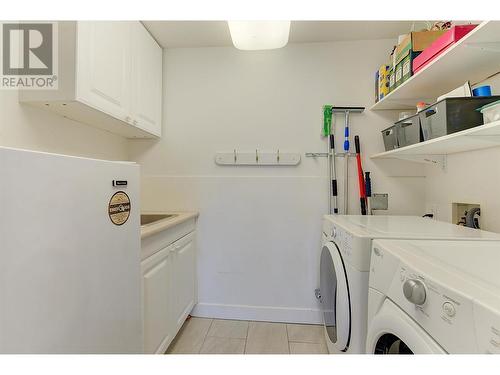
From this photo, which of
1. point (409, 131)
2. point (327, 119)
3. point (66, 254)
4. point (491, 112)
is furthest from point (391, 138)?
point (66, 254)

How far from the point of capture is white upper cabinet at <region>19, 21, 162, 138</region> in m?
1.18

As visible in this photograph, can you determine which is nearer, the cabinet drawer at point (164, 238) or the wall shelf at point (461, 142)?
the wall shelf at point (461, 142)

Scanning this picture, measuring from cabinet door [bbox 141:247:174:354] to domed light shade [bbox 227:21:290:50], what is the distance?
1.41m

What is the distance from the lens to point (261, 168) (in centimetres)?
208

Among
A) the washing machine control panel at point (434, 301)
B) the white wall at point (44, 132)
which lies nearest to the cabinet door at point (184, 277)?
the white wall at point (44, 132)

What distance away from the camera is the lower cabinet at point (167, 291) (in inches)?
51.1

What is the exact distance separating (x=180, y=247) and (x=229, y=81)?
1.43 metres

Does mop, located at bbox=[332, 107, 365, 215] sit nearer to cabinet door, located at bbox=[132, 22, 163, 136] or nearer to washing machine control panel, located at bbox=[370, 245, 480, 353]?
washing machine control panel, located at bbox=[370, 245, 480, 353]

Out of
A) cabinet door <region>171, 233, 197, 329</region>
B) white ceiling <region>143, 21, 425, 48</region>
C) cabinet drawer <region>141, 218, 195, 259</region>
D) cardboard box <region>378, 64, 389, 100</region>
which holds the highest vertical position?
white ceiling <region>143, 21, 425, 48</region>

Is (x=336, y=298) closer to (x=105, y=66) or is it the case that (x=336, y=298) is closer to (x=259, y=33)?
(x=259, y=33)

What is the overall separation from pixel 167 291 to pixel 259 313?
2.95ft

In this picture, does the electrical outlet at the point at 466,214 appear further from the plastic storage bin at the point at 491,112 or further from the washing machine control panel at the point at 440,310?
the washing machine control panel at the point at 440,310

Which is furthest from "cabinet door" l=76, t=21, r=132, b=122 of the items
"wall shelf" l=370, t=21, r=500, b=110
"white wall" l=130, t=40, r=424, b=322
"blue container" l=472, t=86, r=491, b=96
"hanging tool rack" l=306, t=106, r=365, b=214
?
"blue container" l=472, t=86, r=491, b=96
